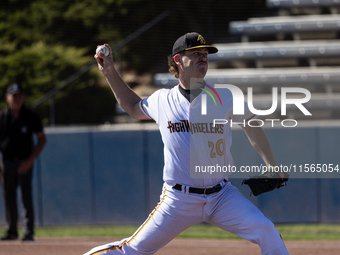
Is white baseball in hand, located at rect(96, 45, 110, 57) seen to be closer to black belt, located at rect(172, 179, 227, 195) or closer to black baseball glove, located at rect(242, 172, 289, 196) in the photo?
black belt, located at rect(172, 179, 227, 195)

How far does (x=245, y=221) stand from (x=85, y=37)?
37.8 feet

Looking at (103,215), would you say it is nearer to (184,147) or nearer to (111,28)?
(184,147)

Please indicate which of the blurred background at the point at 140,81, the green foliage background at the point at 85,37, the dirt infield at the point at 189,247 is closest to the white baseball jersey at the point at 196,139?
the dirt infield at the point at 189,247

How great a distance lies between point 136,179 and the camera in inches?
290

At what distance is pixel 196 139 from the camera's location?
10.2 ft

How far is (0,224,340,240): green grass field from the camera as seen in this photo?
249 inches

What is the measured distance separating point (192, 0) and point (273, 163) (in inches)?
336

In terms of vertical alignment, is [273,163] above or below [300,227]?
above

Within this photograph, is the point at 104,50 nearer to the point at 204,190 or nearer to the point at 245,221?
the point at 204,190

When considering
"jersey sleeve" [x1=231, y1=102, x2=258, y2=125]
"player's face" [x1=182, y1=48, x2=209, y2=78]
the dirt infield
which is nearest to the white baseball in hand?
"player's face" [x1=182, y1=48, x2=209, y2=78]

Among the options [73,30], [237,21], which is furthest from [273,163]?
[73,30]

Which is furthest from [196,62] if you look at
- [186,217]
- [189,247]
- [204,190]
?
[189,247]

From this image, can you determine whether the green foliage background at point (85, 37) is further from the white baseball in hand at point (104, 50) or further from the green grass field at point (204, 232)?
the white baseball in hand at point (104, 50)

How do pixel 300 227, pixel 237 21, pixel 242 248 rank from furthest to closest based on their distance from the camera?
pixel 237 21, pixel 300 227, pixel 242 248
